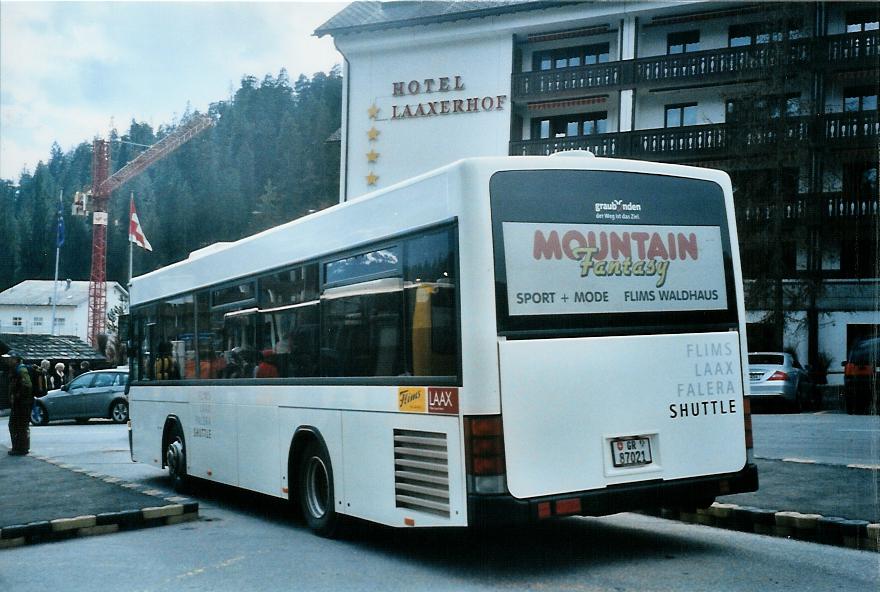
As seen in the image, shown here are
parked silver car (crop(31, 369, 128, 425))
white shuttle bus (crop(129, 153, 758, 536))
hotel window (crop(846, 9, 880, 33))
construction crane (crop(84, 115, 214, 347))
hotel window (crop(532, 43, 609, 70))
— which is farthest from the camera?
construction crane (crop(84, 115, 214, 347))

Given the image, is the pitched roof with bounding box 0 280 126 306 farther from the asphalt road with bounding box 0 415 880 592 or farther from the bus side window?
the bus side window

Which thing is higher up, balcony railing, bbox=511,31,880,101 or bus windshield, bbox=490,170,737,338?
balcony railing, bbox=511,31,880,101

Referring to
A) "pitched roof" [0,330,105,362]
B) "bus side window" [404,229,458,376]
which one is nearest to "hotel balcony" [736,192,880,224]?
"bus side window" [404,229,458,376]

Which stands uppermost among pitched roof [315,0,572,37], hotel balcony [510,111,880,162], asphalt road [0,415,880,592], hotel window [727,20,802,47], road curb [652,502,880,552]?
pitched roof [315,0,572,37]

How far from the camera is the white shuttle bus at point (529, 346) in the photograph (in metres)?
6.71

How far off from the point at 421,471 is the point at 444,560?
0.90m

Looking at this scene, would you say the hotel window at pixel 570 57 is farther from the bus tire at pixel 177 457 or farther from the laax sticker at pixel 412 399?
the laax sticker at pixel 412 399

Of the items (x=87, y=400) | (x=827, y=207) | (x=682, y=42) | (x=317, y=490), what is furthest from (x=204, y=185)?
(x=317, y=490)

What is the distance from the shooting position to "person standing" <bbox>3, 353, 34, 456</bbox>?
709 inches

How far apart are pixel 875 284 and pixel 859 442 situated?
70.6ft

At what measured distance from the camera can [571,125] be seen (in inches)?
1524

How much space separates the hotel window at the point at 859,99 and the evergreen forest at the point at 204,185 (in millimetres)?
24870

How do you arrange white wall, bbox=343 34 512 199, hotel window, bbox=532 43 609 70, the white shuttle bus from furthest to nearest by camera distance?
hotel window, bbox=532 43 609 70 < white wall, bbox=343 34 512 199 < the white shuttle bus

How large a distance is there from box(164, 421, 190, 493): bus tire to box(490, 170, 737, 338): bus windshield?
706 cm
